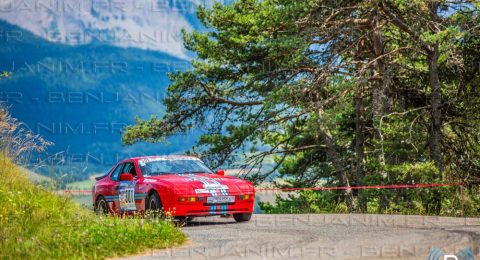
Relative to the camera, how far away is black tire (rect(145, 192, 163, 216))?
48.3 feet

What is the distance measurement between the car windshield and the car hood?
0.46 m

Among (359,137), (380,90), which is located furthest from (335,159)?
(380,90)

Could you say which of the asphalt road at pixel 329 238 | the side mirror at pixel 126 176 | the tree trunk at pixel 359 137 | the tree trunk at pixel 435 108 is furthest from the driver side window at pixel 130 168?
the tree trunk at pixel 359 137

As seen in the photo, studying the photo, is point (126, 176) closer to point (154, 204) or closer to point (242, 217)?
point (154, 204)

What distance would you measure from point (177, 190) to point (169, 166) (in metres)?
1.86

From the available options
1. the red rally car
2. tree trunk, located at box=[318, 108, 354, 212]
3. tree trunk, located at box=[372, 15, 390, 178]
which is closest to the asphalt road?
the red rally car

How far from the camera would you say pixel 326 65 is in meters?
24.0

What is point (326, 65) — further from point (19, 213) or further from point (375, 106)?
point (19, 213)

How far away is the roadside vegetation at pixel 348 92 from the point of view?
23.2m

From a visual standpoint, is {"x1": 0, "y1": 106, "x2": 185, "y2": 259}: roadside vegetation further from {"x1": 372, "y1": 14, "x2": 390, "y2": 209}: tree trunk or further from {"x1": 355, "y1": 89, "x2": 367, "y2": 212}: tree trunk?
{"x1": 355, "y1": 89, "x2": 367, "y2": 212}: tree trunk

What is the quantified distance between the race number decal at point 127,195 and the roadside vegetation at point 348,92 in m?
6.82

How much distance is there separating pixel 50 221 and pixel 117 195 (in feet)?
16.9

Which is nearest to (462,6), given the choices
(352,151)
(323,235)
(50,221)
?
(352,151)

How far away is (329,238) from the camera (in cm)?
1166
